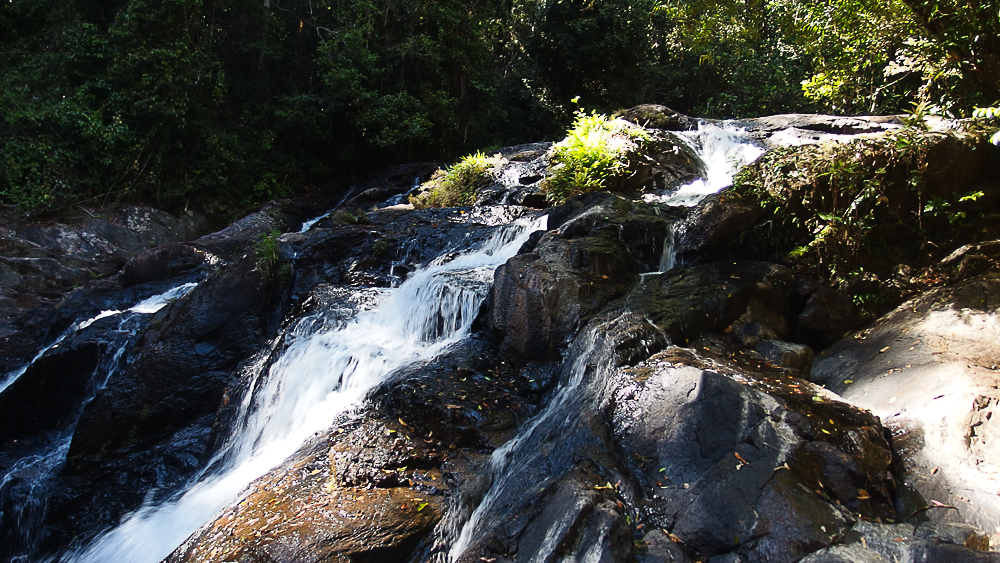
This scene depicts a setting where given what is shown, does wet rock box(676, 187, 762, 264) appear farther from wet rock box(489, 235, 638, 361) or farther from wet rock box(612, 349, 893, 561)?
wet rock box(612, 349, 893, 561)

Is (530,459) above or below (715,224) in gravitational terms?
below

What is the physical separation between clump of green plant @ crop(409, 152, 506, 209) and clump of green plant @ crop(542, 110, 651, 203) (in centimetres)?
221

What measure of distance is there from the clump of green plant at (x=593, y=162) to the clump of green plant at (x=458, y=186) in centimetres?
221

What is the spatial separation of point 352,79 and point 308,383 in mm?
10769

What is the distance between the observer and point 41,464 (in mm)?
6129

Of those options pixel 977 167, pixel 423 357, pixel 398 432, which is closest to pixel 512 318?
pixel 423 357

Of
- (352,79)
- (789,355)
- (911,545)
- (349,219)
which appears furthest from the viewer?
(352,79)

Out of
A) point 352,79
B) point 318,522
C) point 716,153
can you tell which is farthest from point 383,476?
point 352,79

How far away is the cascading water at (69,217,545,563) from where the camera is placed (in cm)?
492

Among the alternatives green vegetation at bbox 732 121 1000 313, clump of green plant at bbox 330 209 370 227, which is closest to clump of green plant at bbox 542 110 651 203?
green vegetation at bbox 732 121 1000 313

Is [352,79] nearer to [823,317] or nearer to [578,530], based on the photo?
[823,317]

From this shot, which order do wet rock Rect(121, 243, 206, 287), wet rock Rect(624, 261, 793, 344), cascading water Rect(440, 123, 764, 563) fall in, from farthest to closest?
1. wet rock Rect(121, 243, 206, 287)
2. wet rock Rect(624, 261, 793, 344)
3. cascading water Rect(440, 123, 764, 563)

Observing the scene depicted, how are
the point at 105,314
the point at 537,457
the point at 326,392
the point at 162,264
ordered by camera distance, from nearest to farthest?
1. the point at 537,457
2. the point at 326,392
3. the point at 105,314
4. the point at 162,264

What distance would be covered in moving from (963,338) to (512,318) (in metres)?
3.82
